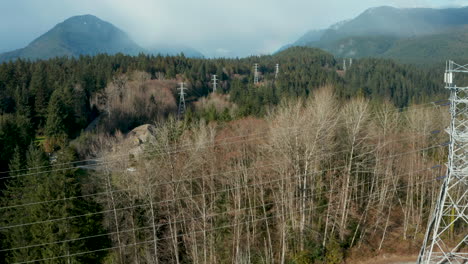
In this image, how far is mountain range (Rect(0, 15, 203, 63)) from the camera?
133m

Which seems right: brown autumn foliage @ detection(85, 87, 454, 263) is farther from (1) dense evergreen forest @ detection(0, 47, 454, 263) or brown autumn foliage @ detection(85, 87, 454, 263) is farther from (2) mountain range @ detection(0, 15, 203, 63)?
(2) mountain range @ detection(0, 15, 203, 63)

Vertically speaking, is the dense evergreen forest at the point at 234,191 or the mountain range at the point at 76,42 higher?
the mountain range at the point at 76,42

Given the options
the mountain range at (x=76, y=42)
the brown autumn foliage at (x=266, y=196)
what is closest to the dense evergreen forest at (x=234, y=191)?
the brown autumn foliage at (x=266, y=196)

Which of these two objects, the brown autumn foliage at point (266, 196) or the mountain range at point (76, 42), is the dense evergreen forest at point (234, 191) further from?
the mountain range at point (76, 42)

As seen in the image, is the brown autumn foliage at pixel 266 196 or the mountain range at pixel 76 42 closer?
the brown autumn foliage at pixel 266 196

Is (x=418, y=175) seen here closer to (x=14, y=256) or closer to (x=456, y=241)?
(x=456, y=241)

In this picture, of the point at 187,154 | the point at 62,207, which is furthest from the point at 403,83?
the point at 62,207

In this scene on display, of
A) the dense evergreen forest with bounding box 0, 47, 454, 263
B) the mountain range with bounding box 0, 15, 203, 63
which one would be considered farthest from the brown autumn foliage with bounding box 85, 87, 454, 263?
the mountain range with bounding box 0, 15, 203, 63

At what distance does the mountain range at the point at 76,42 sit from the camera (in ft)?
435

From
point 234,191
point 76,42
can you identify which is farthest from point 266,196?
point 76,42

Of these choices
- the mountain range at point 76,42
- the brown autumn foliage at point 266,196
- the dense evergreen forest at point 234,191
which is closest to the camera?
the dense evergreen forest at point 234,191

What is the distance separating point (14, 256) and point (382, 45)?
183m

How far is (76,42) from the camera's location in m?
159

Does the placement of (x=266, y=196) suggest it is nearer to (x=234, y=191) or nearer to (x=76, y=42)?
(x=234, y=191)
